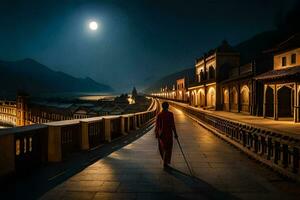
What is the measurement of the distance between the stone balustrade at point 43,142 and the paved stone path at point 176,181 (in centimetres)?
123

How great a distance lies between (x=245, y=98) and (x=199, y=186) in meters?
32.9

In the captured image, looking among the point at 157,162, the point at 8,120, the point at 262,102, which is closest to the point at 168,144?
the point at 157,162

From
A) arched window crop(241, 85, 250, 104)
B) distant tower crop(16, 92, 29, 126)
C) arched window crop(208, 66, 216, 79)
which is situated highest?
arched window crop(208, 66, 216, 79)

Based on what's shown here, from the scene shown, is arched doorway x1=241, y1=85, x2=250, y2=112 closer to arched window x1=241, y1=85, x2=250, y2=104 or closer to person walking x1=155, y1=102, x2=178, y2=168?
arched window x1=241, y1=85, x2=250, y2=104

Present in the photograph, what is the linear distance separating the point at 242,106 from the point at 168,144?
105 ft

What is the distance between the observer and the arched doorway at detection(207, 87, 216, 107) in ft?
162

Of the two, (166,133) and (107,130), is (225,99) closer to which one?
(107,130)

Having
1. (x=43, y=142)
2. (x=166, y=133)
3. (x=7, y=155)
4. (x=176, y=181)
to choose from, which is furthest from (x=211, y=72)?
(x=7, y=155)

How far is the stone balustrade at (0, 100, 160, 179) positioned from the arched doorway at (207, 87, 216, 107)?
1517 inches

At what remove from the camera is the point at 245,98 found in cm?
3753

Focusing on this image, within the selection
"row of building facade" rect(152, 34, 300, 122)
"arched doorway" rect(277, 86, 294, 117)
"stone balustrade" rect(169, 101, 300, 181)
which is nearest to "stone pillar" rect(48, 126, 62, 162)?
"stone balustrade" rect(169, 101, 300, 181)

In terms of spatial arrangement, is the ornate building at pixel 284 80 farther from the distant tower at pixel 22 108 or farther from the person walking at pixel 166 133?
the distant tower at pixel 22 108

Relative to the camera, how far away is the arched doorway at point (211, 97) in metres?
49.4

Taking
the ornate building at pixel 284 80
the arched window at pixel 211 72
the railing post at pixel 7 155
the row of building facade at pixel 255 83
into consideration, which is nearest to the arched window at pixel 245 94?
the row of building facade at pixel 255 83
